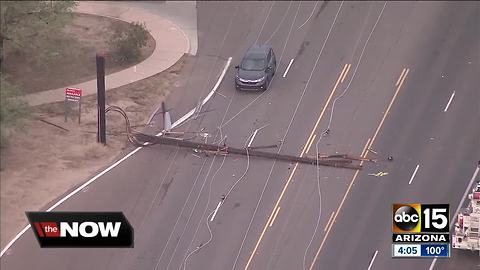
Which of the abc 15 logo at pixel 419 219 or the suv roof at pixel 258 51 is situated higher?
the suv roof at pixel 258 51

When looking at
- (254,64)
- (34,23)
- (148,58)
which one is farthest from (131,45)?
(254,64)

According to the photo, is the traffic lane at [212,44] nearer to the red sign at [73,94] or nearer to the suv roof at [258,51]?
the suv roof at [258,51]

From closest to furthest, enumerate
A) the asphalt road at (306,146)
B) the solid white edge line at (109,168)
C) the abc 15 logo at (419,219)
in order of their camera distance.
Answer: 1. the abc 15 logo at (419,219)
2. the asphalt road at (306,146)
3. the solid white edge line at (109,168)

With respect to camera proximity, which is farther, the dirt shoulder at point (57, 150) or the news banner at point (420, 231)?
the dirt shoulder at point (57, 150)

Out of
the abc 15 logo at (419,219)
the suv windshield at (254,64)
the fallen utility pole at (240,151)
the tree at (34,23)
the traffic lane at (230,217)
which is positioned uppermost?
the tree at (34,23)

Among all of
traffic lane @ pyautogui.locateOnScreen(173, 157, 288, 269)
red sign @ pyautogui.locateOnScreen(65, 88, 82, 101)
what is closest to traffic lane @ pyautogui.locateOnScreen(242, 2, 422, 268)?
traffic lane @ pyautogui.locateOnScreen(173, 157, 288, 269)

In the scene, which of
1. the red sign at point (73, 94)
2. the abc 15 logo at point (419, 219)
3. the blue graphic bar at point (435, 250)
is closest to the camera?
the abc 15 logo at point (419, 219)

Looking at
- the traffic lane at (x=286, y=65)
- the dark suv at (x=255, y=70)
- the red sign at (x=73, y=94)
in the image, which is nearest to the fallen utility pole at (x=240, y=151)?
the traffic lane at (x=286, y=65)
